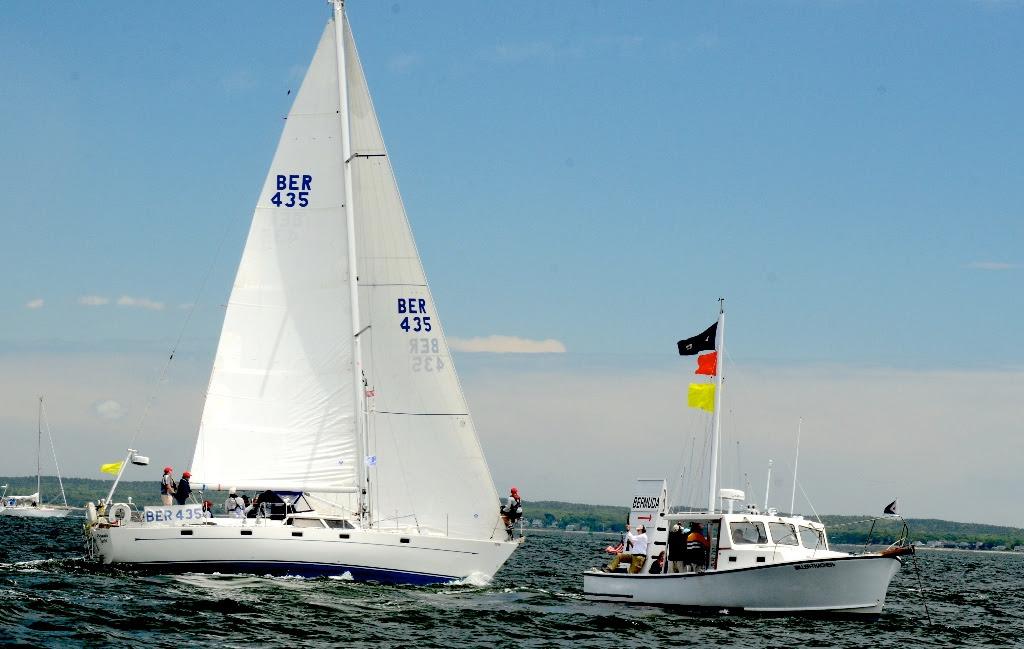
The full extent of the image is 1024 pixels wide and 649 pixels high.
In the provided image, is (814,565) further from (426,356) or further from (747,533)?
(426,356)

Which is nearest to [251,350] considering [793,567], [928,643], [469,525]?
[469,525]

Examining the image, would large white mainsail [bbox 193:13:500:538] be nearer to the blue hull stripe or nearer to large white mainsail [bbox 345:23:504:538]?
large white mainsail [bbox 345:23:504:538]

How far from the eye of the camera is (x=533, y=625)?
27.4 m

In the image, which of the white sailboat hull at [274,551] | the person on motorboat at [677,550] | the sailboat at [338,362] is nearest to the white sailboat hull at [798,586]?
the person on motorboat at [677,550]

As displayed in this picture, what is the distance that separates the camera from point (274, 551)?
32281mm

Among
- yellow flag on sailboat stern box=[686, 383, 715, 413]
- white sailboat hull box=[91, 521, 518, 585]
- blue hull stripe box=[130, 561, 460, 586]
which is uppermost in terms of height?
yellow flag on sailboat stern box=[686, 383, 715, 413]

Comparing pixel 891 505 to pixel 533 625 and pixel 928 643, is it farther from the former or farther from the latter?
pixel 533 625

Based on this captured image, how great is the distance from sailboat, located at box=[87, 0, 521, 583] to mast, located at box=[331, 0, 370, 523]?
0.04 meters

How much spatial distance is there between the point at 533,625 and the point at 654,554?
586 cm

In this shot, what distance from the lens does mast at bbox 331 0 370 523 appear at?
34.9 m

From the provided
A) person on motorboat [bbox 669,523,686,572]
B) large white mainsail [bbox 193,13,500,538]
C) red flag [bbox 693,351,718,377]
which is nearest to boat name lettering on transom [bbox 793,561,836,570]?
person on motorboat [bbox 669,523,686,572]

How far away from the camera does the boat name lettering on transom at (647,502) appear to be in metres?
33.0

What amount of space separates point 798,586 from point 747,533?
7.22ft

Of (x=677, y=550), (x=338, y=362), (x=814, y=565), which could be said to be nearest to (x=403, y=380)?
(x=338, y=362)
